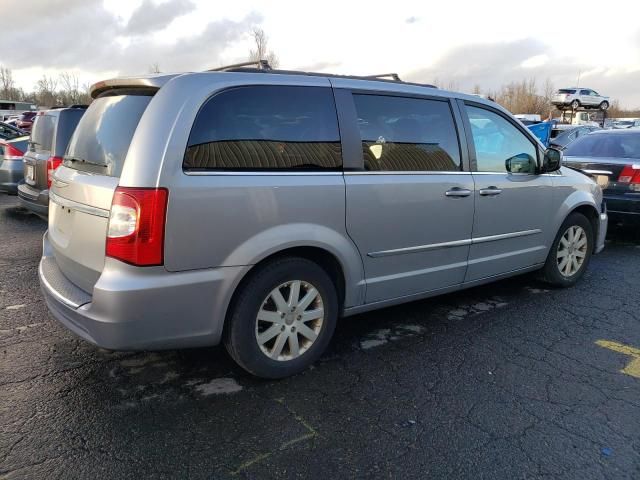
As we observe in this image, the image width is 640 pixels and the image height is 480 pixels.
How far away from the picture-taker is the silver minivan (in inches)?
103

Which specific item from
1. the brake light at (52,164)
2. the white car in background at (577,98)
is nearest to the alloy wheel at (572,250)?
the brake light at (52,164)

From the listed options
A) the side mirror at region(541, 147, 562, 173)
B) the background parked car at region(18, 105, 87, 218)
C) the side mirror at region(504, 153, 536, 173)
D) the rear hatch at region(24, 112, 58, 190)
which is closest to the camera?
the side mirror at region(504, 153, 536, 173)

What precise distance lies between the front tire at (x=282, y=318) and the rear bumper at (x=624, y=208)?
5.12 m

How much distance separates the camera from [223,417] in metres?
2.75

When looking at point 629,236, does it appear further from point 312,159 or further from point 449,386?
point 312,159

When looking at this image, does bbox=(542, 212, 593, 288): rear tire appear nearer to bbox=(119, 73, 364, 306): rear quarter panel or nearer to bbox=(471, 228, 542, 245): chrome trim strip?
bbox=(471, 228, 542, 245): chrome trim strip

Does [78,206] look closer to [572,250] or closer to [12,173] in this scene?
[572,250]

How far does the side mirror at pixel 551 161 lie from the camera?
15.0 feet

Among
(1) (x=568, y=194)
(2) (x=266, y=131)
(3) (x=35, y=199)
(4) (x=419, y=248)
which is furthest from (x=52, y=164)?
(1) (x=568, y=194)

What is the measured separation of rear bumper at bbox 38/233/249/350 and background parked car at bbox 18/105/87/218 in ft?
12.9

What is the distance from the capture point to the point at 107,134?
9.93 feet

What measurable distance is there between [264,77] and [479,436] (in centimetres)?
228

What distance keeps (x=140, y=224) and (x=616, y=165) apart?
6.45 m

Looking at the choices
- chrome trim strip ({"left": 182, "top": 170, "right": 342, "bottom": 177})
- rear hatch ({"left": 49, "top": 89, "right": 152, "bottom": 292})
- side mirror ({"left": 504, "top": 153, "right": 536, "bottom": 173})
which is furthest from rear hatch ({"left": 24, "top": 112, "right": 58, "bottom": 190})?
side mirror ({"left": 504, "top": 153, "right": 536, "bottom": 173})
